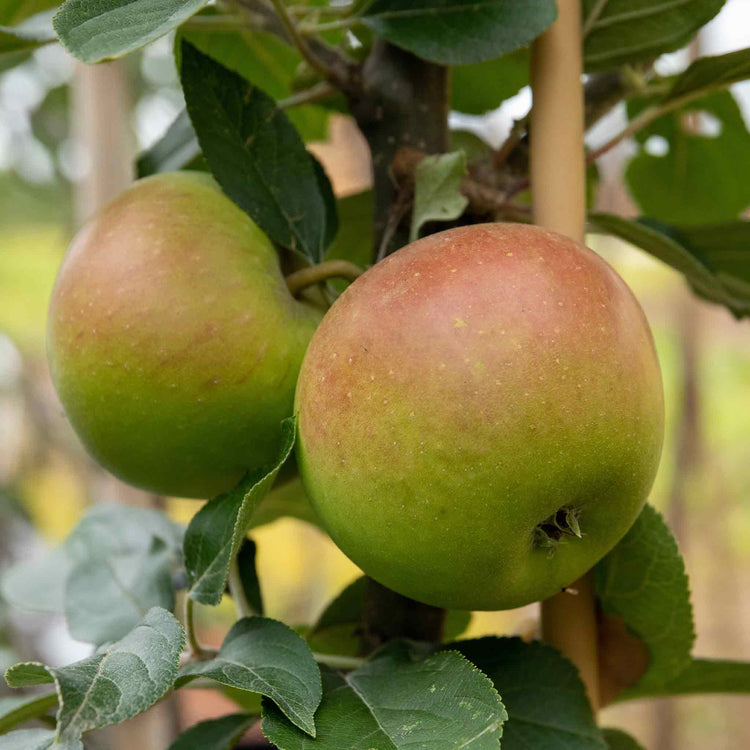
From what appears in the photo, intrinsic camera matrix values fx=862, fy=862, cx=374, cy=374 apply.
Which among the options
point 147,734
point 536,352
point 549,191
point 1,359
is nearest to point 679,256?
point 549,191

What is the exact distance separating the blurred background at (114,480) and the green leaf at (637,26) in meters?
0.18

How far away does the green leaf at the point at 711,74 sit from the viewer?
498mm

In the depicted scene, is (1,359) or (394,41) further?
(1,359)

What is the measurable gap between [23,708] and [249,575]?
129 millimetres

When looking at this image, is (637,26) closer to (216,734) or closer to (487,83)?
(487,83)

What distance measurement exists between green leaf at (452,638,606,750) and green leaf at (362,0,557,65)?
30 cm

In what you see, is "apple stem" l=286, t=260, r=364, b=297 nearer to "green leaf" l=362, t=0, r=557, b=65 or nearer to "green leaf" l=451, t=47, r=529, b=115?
"green leaf" l=362, t=0, r=557, b=65

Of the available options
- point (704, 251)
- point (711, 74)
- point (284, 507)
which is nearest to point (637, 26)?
point (711, 74)

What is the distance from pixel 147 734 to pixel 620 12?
1063 mm

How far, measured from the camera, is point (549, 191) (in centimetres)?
43

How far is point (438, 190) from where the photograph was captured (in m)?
0.43

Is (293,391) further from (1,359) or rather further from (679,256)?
(1,359)

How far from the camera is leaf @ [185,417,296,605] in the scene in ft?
1.18

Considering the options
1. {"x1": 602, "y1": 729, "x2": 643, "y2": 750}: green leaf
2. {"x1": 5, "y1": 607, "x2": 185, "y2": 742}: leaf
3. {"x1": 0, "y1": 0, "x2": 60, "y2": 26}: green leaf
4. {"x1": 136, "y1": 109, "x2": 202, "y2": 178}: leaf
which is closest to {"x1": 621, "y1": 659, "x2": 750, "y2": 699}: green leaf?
{"x1": 602, "y1": 729, "x2": 643, "y2": 750}: green leaf
